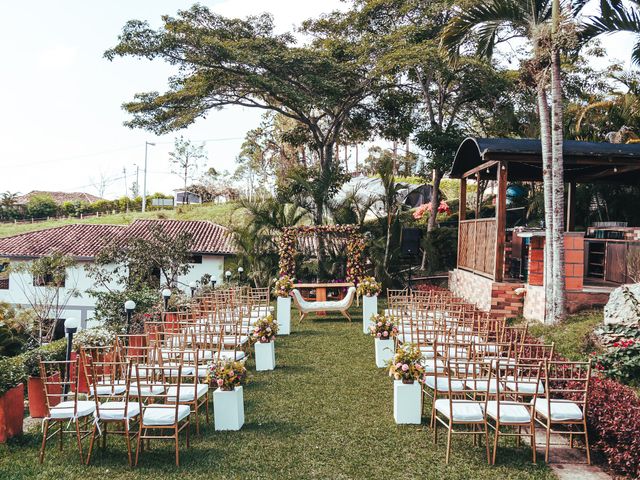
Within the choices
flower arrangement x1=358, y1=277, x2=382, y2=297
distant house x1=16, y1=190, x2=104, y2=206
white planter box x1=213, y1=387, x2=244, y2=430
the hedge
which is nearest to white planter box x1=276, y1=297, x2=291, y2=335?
flower arrangement x1=358, y1=277, x2=382, y2=297

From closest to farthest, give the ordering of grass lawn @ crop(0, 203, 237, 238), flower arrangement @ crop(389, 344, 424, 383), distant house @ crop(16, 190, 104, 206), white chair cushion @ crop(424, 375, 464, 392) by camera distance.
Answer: white chair cushion @ crop(424, 375, 464, 392), flower arrangement @ crop(389, 344, 424, 383), grass lawn @ crop(0, 203, 237, 238), distant house @ crop(16, 190, 104, 206)

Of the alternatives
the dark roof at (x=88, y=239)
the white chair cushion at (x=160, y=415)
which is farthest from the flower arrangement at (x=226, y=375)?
the dark roof at (x=88, y=239)

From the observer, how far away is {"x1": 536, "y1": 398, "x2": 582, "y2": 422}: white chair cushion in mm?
4680

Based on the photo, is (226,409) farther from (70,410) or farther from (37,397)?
(37,397)

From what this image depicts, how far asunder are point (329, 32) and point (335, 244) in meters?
8.70

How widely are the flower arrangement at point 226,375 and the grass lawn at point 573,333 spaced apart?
4.53m

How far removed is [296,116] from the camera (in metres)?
20.0

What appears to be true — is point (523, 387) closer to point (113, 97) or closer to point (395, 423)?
point (395, 423)

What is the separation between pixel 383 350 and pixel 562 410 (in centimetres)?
341

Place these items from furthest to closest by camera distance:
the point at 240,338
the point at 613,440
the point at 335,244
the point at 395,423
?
1. the point at 335,244
2. the point at 240,338
3. the point at 395,423
4. the point at 613,440

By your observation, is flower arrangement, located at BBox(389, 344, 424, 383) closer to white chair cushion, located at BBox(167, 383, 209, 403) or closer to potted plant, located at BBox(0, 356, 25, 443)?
white chair cushion, located at BBox(167, 383, 209, 403)

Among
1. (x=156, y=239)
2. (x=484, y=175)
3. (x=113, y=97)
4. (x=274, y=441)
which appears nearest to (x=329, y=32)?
(x=113, y=97)

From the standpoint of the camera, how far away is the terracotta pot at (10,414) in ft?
17.0

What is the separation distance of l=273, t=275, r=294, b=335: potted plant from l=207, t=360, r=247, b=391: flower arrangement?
17.3ft
